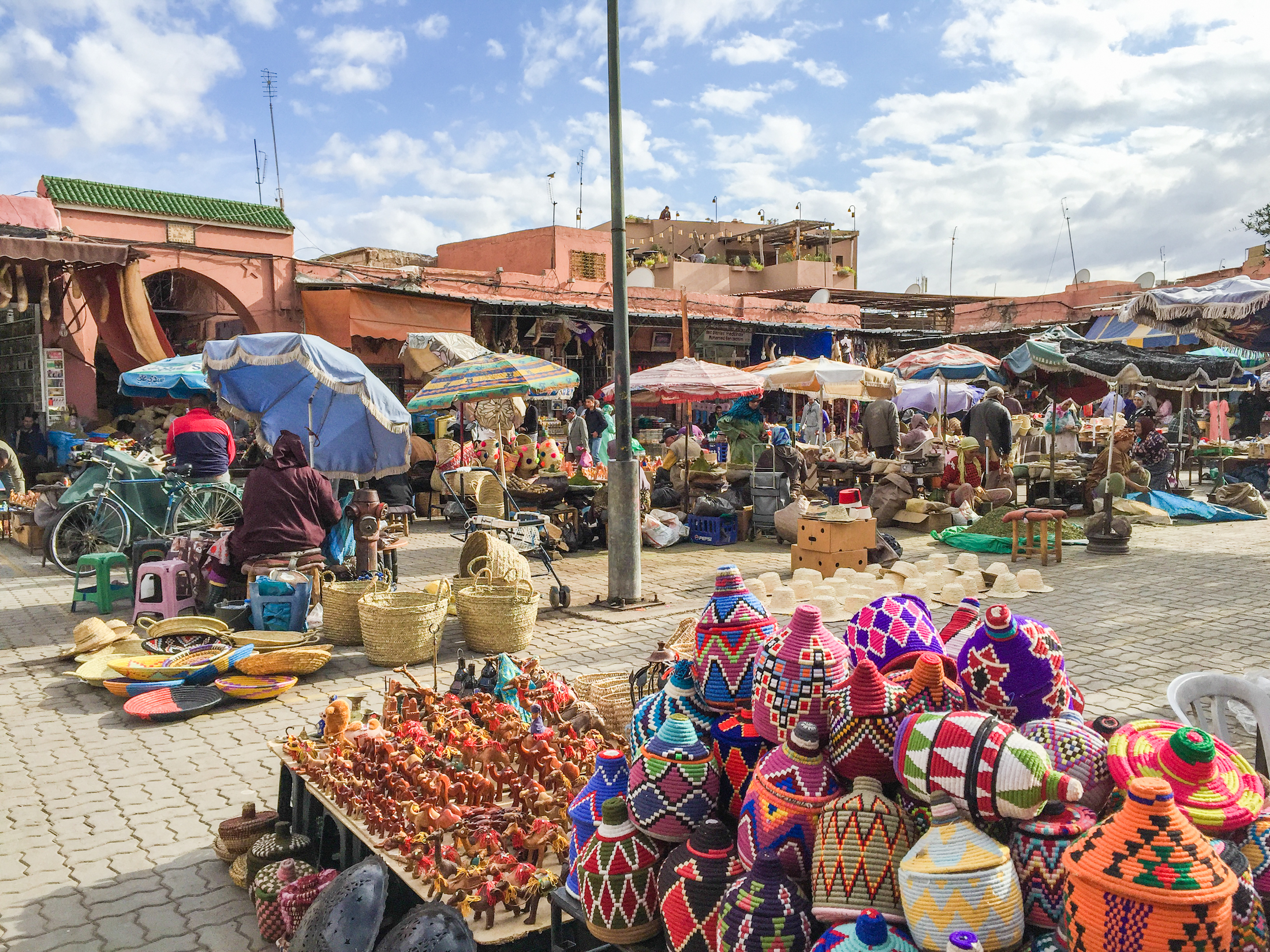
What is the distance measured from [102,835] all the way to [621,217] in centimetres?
585

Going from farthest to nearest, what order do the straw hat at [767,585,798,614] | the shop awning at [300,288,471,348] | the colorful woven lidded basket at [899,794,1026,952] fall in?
the shop awning at [300,288,471,348]
the straw hat at [767,585,798,614]
the colorful woven lidded basket at [899,794,1026,952]

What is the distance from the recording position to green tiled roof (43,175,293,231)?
1493 cm

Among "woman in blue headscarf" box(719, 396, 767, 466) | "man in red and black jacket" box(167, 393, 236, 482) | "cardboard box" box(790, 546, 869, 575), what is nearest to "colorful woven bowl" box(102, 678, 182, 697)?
"man in red and black jacket" box(167, 393, 236, 482)

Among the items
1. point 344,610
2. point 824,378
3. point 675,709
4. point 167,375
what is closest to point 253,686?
point 344,610

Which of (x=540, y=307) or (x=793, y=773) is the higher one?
(x=540, y=307)

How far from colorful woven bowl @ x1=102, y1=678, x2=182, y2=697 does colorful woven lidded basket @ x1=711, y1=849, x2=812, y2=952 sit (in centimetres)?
→ 480

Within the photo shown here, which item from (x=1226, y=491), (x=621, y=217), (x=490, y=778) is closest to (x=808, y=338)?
(x=1226, y=491)

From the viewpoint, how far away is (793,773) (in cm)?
223

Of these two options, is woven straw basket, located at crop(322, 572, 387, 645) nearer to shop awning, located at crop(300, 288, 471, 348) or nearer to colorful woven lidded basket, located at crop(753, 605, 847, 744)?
colorful woven lidded basket, located at crop(753, 605, 847, 744)

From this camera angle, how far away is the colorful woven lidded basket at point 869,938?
1842 millimetres

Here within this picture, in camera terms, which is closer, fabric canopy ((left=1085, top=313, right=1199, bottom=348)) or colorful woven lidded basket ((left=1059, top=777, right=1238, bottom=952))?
colorful woven lidded basket ((left=1059, top=777, right=1238, bottom=952))

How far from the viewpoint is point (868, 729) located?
2.23 meters

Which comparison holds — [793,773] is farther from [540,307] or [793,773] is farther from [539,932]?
[540,307]

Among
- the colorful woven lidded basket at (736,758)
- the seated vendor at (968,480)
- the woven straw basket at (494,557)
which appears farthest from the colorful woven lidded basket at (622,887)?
the seated vendor at (968,480)
